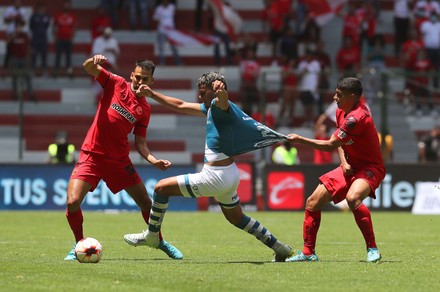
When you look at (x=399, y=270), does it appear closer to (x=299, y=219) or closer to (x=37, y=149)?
(x=299, y=219)

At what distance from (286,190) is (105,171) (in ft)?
44.0

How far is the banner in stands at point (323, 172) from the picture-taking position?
2686cm

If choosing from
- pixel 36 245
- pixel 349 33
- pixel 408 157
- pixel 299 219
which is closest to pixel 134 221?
pixel 299 219

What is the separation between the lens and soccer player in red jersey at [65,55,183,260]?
543 inches

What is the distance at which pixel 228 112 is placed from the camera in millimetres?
13023

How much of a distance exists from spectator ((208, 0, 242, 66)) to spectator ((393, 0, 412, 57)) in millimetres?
5171

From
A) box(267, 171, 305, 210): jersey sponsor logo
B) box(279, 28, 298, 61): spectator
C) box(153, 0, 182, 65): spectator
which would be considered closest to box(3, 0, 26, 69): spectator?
box(153, 0, 182, 65): spectator

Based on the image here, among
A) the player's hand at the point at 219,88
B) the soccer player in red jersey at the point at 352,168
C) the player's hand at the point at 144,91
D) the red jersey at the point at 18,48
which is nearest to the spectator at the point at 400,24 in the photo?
the red jersey at the point at 18,48

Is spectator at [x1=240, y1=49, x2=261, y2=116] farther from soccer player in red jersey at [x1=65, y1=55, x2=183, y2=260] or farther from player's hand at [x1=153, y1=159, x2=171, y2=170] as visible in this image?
player's hand at [x1=153, y1=159, x2=171, y2=170]

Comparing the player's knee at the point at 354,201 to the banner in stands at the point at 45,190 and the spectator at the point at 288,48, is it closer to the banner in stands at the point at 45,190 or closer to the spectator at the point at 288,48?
the banner in stands at the point at 45,190

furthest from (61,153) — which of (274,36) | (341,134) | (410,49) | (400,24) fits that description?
(341,134)

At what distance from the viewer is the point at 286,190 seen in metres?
27.0

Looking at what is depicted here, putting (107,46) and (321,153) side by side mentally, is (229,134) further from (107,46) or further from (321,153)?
(107,46)

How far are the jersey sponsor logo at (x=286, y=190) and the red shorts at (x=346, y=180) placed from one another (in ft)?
42.8
